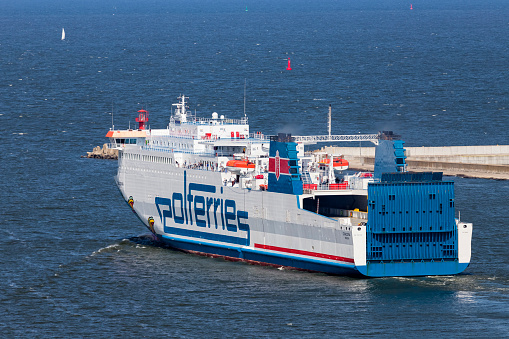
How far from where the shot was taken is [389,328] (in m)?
50.4

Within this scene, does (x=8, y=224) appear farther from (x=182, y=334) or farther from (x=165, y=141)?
(x=182, y=334)

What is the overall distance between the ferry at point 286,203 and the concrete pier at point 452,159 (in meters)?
27.5

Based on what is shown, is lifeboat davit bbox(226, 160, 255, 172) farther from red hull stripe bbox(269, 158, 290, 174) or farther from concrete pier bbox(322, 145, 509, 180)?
concrete pier bbox(322, 145, 509, 180)

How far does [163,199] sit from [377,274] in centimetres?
1723

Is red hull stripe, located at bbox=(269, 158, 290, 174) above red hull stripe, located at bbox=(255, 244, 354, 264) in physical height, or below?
above

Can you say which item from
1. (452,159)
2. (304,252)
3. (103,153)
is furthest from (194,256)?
(103,153)

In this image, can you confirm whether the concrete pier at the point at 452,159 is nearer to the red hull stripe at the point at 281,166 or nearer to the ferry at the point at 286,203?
the ferry at the point at 286,203

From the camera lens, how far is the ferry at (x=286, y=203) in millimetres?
57812

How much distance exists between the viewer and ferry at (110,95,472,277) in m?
57.8

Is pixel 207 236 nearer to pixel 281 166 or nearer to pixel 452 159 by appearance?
pixel 281 166

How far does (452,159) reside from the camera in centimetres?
9944

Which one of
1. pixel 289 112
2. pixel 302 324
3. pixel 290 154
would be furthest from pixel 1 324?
pixel 289 112

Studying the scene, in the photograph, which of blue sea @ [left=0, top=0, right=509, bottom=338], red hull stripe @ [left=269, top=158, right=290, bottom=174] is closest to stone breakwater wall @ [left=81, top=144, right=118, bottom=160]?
blue sea @ [left=0, top=0, right=509, bottom=338]

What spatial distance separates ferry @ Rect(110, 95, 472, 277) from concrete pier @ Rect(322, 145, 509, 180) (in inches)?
1081
